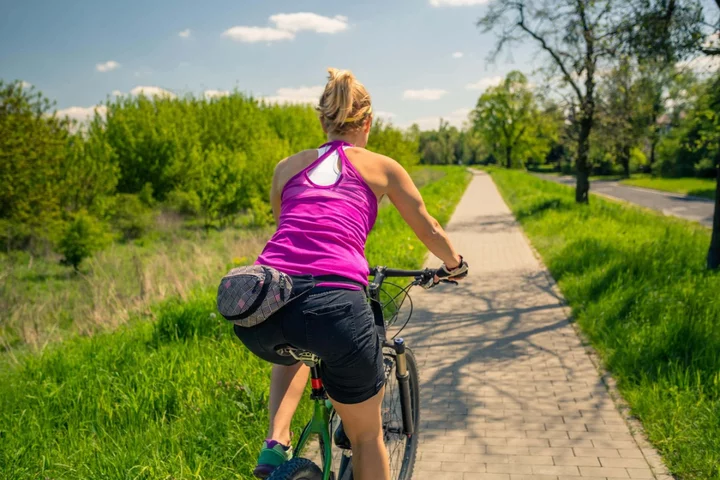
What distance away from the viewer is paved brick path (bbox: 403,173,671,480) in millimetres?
3332

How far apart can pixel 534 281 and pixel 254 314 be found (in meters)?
7.19

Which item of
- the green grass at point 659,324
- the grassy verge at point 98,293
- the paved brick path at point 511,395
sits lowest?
the grassy verge at point 98,293

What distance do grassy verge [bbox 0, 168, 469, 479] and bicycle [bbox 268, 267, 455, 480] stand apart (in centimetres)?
89

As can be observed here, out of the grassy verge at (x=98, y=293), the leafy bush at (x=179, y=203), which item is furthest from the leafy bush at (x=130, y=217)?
the grassy verge at (x=98, y=293)

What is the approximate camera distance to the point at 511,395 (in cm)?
435

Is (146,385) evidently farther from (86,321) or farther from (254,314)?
(86,321)

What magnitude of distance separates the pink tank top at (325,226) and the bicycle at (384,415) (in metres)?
0.30

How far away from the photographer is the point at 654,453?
3359 millimetres

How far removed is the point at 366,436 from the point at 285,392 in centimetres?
36

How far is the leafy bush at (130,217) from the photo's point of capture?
2273 centimetres

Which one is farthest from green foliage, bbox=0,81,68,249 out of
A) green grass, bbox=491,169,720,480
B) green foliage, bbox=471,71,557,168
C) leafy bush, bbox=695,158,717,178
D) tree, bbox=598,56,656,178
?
green foliage, bbox=471,71,557,168

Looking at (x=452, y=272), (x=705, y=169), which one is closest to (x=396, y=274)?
(x=452, y=272)

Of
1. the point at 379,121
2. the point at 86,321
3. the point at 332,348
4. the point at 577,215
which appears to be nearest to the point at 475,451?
the point at 332,348

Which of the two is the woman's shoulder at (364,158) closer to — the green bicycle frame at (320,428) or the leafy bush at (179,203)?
the green bicycle frame at (320,428)
